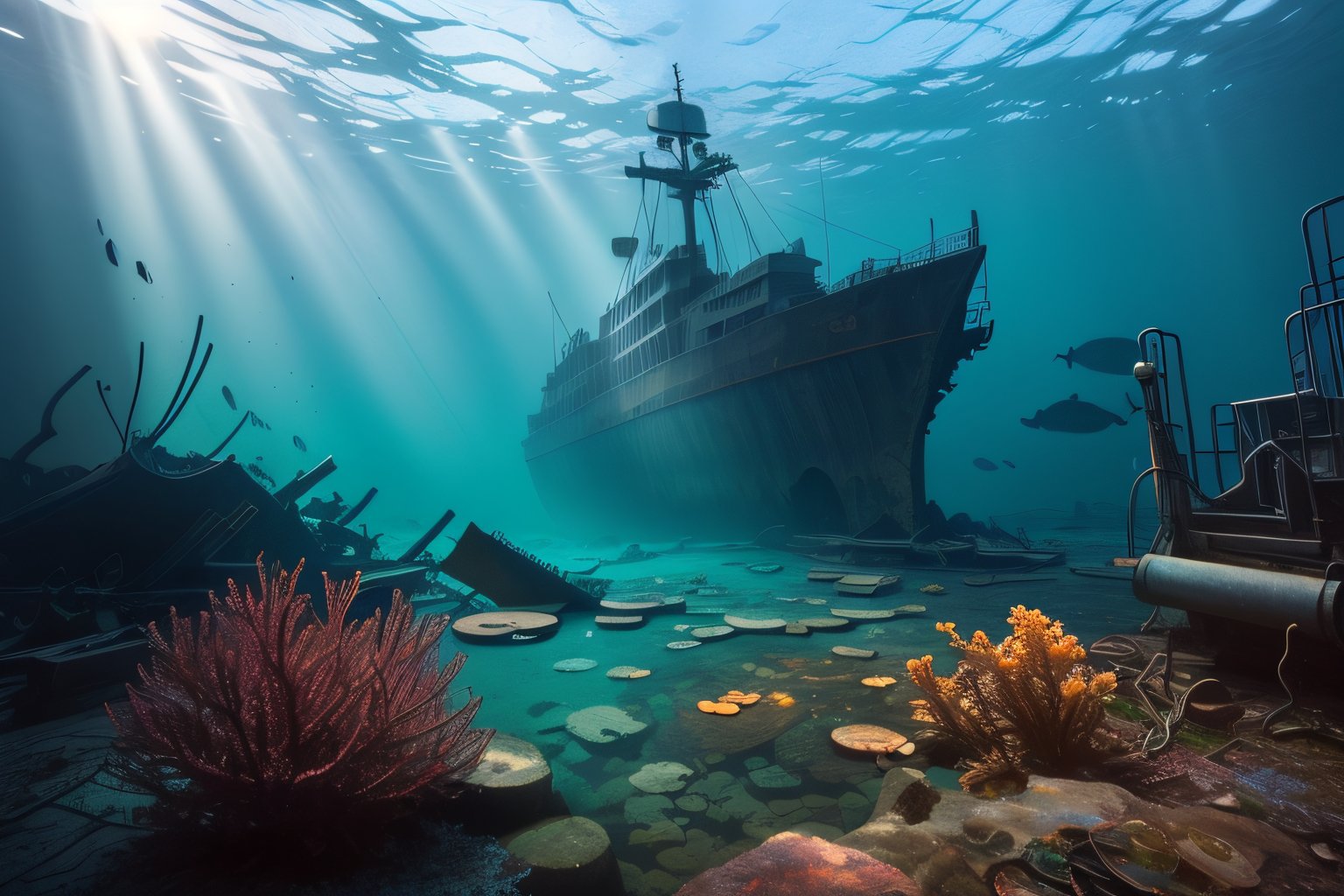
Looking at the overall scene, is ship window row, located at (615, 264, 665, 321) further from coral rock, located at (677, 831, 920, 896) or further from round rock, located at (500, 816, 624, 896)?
coral rock, located at (677, 831, 920, 896)

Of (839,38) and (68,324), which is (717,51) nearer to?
(839,38)

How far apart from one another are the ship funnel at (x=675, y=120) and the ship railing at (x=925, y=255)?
10284 millimetres

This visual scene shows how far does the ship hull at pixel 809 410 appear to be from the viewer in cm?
1316

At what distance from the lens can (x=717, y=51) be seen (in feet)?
86.8

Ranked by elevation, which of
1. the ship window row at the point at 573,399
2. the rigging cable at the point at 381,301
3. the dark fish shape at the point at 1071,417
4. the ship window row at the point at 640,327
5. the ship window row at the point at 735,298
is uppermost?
the rigging cable at the point at 381,301

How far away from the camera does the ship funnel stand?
66.5 feet

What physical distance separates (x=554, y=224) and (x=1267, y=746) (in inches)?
2680

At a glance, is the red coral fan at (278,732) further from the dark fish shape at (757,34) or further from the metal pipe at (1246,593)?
the dark fish shape at (757,34)

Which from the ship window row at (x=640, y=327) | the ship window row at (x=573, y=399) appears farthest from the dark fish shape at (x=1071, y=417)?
the ship window row at (x=573, y=399)

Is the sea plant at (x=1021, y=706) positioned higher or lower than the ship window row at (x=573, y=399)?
lower

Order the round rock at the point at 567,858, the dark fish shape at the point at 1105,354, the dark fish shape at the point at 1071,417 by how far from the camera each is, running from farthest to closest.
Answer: the dark fish shape at the point at 1105,354
the dark fish shape at the point at 1071,417
the round rock at the point at 567,858

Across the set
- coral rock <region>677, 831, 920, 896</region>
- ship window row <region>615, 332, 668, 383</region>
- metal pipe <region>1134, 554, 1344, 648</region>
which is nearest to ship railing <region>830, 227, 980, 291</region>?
ship window row <region>615, 332, 668, 383</region>

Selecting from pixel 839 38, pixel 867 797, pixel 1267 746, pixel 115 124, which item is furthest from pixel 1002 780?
pixel 115 124

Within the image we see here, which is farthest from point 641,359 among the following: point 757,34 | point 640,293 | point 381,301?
point 381,301
